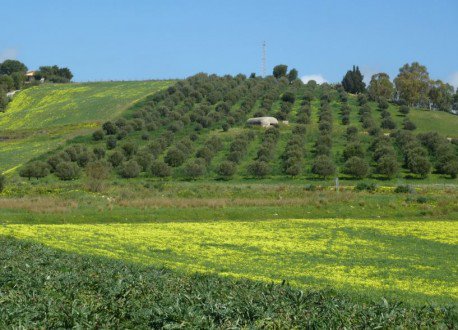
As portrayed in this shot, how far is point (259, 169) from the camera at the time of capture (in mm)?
78125

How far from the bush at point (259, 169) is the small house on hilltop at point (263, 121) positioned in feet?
101

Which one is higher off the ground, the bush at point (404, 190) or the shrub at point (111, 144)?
the shrub at point (111, 144)

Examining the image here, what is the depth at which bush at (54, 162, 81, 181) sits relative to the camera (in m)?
78.3

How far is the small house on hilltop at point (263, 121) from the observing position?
109 m

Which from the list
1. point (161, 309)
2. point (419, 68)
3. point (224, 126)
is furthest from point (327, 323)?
point (419, 68)

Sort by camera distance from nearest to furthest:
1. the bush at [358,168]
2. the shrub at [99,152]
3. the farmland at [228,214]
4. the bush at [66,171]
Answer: the farmland at [228,214]
the bush at [358,168]
the bush at [66,171]
the shrub at [99,152]

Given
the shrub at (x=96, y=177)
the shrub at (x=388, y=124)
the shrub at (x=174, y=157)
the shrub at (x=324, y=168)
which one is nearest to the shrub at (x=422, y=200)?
the shrub at (x=324, y=168)

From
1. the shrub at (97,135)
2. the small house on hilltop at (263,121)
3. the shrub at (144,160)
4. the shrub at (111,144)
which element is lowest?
the shrub at (144,160)

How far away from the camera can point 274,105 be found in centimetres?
13388

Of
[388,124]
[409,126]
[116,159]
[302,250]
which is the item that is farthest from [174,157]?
[302,250]

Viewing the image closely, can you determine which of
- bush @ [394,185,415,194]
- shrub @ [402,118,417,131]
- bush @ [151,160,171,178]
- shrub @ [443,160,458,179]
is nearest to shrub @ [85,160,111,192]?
bush @ [151,160,171,178]

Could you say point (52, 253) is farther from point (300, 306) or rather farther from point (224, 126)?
point (224, 126)

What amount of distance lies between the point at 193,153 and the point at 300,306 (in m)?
81.4

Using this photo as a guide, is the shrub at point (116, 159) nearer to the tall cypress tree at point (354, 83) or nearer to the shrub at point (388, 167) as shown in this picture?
the shrub at point (388, 167)
